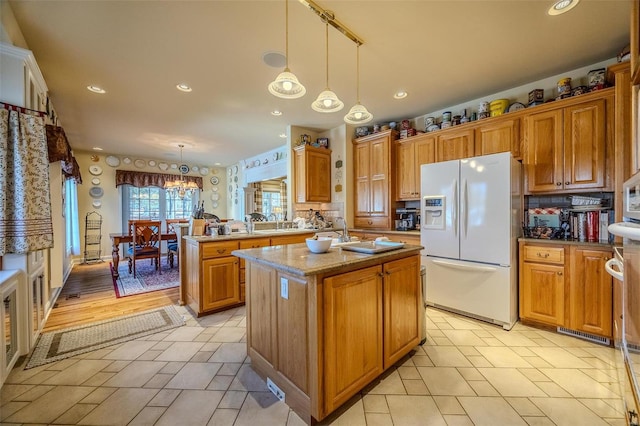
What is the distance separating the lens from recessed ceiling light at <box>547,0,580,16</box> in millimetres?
1819

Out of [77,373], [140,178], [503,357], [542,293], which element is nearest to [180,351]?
[77,373]

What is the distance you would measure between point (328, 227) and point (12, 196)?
3.57 metres

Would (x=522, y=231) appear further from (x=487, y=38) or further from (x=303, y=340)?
(x=303, y=340)

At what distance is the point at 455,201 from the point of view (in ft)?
9.36

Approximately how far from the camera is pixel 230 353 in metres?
2.19

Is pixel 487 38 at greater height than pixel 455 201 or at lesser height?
greater

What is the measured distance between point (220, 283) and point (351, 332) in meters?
2.03

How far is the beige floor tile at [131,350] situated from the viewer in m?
2.13

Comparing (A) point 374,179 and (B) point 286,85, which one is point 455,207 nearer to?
(A) point 374,179

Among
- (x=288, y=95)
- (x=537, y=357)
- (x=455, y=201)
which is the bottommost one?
(x=537, y=357)

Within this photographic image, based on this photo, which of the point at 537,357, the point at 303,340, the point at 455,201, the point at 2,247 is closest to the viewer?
the point at 303,340

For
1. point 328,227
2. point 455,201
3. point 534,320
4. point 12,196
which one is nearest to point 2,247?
point 12,196

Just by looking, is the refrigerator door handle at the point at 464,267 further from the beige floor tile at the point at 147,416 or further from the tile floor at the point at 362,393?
the beige floor tile at the point at 147,416

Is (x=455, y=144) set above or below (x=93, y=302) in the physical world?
above
